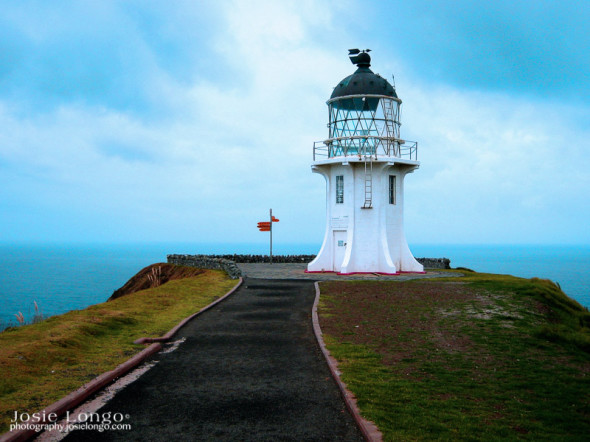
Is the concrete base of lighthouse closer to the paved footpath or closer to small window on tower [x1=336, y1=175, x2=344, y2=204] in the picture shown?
small window on tower [x1=336, y1=175, x2=344, y2=204]

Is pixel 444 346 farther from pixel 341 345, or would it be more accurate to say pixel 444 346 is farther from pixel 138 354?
pixel 138 354

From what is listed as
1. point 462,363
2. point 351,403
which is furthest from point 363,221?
point 351,403

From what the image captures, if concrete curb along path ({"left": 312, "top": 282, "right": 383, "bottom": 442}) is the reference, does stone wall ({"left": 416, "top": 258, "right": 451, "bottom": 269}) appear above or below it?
above

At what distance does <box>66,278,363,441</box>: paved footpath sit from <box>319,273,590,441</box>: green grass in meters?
0.64

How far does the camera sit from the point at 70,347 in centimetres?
1102

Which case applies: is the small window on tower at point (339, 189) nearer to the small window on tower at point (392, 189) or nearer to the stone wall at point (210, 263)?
the small window on tower at point (392, 189)

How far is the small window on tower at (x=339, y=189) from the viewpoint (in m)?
29.9

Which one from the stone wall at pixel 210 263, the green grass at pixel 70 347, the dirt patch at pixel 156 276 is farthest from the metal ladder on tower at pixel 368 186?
the green grass at pixel 70 347

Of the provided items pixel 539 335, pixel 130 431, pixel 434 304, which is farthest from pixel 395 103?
pixel 130 431

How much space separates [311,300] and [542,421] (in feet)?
36.7

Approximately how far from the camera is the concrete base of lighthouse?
29.1m

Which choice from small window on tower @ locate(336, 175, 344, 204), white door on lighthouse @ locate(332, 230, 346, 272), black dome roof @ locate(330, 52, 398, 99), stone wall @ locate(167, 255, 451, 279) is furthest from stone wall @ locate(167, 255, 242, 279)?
black dome roof @ locate(330, 52, 398, 99)

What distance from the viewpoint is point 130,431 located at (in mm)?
6980

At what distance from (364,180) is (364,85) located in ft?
17.6
